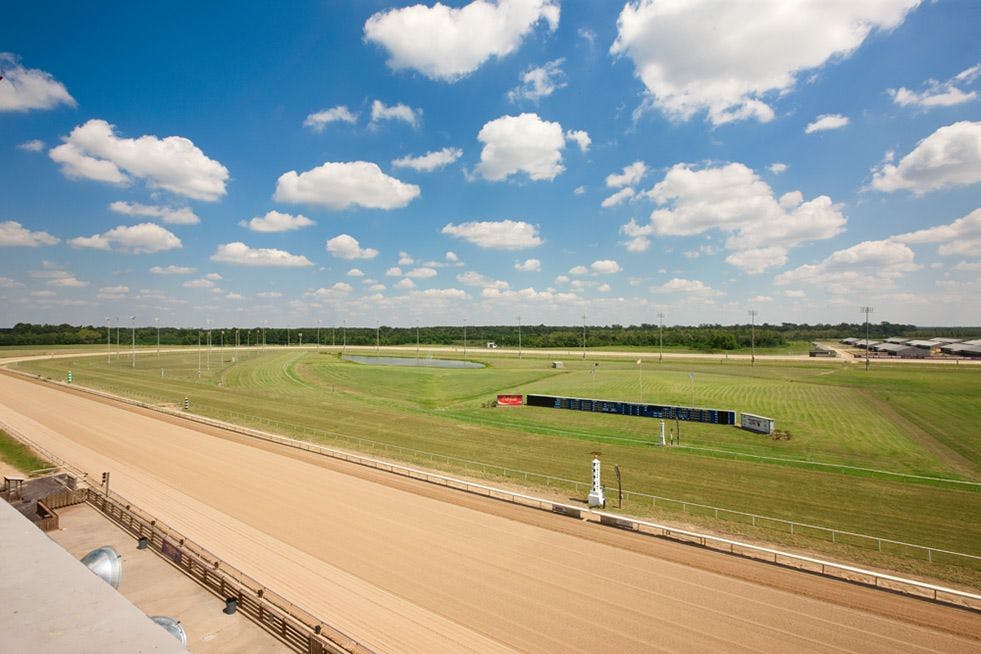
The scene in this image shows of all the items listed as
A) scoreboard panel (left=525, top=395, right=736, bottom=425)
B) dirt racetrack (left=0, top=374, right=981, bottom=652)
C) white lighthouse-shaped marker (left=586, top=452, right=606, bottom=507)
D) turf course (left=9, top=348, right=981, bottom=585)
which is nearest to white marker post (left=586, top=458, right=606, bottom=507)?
white lighthouse-shaped marker (left=586, top=452, right=606, bottom=507)

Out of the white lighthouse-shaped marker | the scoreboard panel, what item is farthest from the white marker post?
the scoreboard panel

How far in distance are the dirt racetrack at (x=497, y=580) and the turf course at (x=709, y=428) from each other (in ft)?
14.8

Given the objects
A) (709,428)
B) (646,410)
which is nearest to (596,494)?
(709,428)

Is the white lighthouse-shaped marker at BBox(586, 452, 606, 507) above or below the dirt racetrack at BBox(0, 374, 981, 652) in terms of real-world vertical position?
above

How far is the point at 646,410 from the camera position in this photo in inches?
1842

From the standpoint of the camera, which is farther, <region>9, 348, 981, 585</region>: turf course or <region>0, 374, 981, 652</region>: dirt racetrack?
<region>9, 348, 981, 585</region>: turf course

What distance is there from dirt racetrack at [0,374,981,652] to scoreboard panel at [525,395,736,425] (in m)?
27.1

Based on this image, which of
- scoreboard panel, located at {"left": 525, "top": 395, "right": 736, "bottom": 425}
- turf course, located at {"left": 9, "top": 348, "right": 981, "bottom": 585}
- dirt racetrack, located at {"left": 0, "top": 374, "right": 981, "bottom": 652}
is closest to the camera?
dirt racetrack, located at {"left": 0, "top": 374, "right": 981, "bottom": 652}

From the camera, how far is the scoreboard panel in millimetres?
44156

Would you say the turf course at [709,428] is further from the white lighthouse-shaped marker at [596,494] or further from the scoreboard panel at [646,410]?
the white lighthouse-shaped marker at [596,494]

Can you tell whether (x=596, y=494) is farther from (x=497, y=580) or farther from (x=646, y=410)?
(x=646, y=410)

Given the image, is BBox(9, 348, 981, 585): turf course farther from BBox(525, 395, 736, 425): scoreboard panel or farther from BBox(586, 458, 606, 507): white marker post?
BBox(586, 458, 606, 507): white marker post

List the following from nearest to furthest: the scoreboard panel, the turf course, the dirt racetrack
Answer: the dirt racetrack
the turf course
the scoreboard panel

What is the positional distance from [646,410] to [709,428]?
5.98 meters
